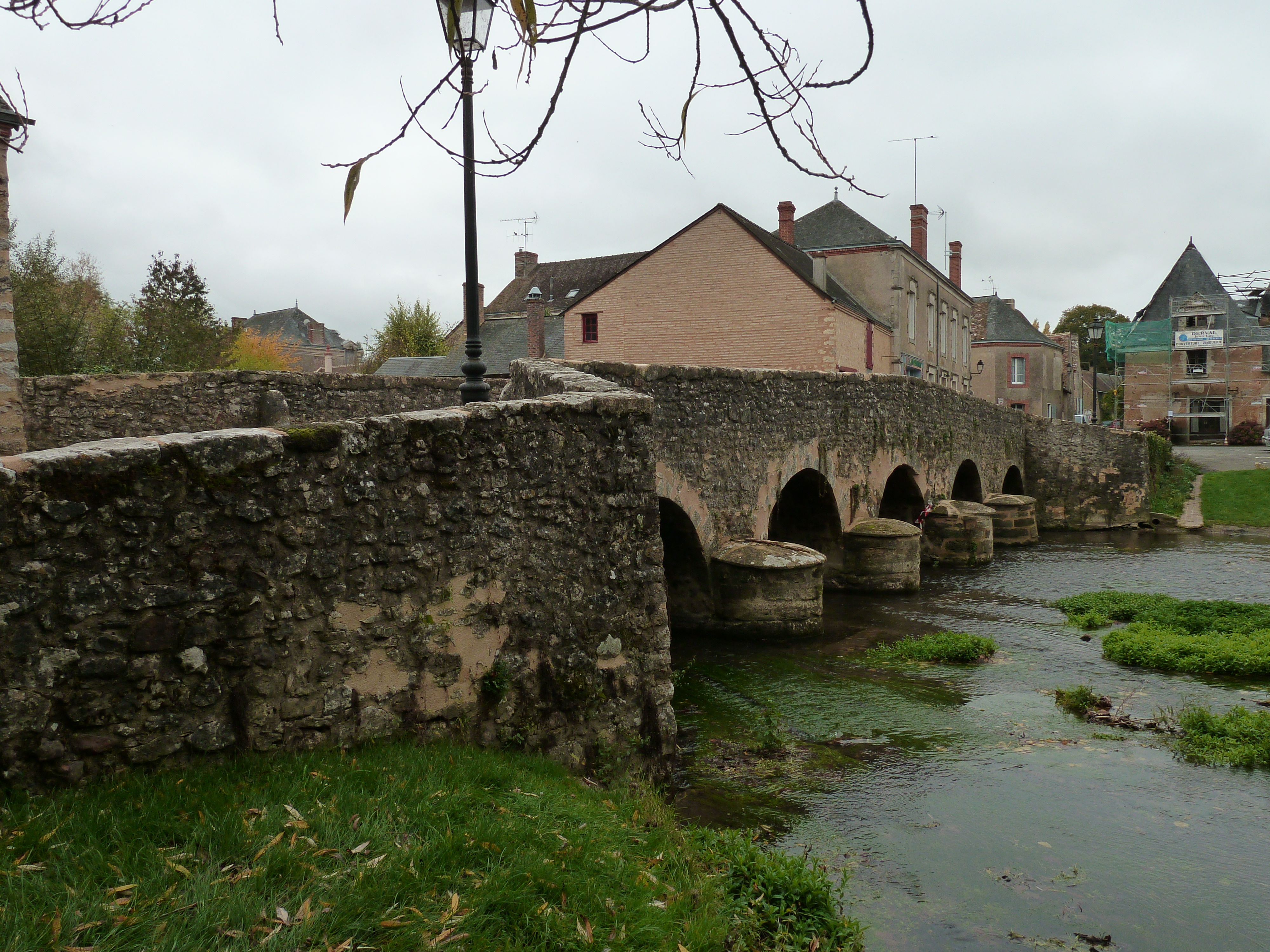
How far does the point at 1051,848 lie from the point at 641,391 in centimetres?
533

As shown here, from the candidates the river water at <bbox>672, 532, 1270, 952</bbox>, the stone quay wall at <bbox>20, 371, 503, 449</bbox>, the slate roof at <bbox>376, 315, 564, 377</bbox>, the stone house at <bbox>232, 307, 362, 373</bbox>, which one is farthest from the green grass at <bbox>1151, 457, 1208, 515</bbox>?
the stone house at <bbox>232, 307, 362, 373</bbox>

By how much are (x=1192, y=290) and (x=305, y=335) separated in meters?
54.2

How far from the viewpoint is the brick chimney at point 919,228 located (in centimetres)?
3472

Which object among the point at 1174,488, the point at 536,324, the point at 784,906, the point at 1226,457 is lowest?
the point at 784,906

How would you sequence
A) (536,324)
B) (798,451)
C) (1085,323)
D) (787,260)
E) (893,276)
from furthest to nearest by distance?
(1085,323), (536,324), (893,276), (787,260), (798,451)

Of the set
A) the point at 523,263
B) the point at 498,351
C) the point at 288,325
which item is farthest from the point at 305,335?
the point at 498,351

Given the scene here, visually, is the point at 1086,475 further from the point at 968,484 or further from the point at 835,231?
the point at 835,231

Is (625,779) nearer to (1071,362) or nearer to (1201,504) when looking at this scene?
(1201,504)

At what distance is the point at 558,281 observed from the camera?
45.8 meters

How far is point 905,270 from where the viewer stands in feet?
99.1

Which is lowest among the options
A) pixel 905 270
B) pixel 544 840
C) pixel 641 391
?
pixel 544 840

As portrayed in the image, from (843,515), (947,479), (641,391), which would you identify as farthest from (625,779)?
(947,479)

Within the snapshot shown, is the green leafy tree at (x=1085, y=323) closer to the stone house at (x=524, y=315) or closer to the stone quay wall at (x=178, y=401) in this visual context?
the stone house at (x=524, y=315)

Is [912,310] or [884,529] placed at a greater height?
[912,310]
